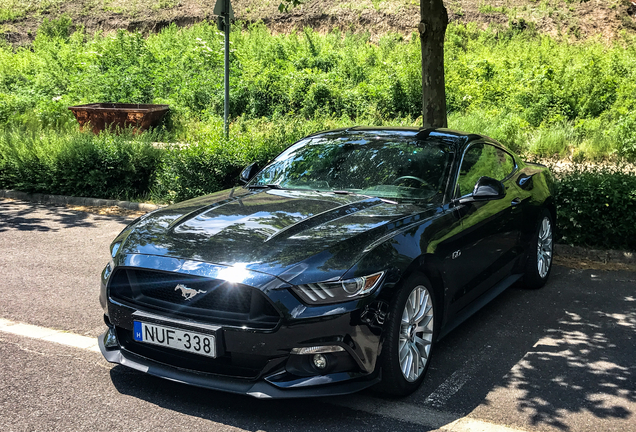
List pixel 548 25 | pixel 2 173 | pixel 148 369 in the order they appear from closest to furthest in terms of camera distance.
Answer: pixel 148 369
pixel 2 173
pixel 548 25

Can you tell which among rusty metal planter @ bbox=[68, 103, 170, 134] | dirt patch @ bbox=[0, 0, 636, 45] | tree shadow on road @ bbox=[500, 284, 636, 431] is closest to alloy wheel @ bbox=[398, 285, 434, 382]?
tree shadow on road @ bbox=[500, 284, 636, 431]

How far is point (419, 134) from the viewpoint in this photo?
531 centimetres

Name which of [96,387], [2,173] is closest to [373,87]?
[2,173]

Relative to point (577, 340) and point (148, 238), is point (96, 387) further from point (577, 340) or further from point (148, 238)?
point (577, 340)

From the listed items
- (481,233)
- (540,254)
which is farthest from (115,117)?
(481,233)

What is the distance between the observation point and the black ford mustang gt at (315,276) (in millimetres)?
3438

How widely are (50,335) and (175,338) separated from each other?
6.10 ft

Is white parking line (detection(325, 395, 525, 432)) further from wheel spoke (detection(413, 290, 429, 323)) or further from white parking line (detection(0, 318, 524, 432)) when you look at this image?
wheel spoke (detection(413, 290, 429, 323))

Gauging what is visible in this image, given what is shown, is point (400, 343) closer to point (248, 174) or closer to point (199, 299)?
point (199, 299)

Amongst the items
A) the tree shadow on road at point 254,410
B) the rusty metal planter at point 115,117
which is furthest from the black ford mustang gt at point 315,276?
the rusty metal planter at point 115,117

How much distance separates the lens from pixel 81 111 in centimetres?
1761

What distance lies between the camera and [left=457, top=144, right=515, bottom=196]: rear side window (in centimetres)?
495

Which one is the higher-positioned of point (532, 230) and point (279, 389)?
point (532, 230)

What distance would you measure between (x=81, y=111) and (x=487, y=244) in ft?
49.6
